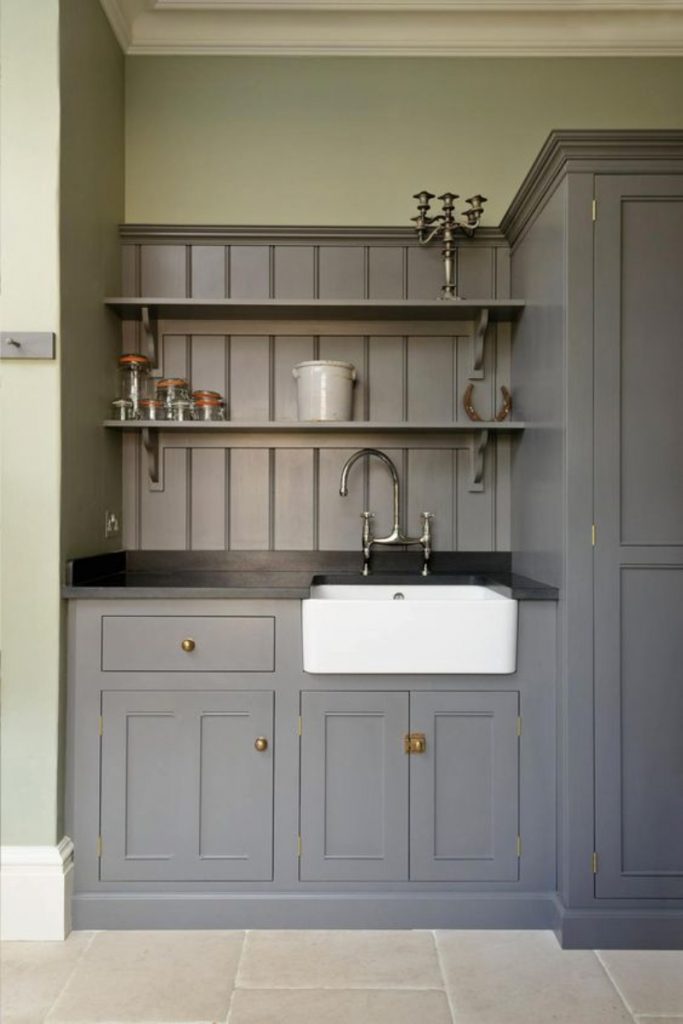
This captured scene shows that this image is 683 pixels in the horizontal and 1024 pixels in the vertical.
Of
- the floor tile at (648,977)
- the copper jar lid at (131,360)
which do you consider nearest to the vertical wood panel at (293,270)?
the copper jar lid at (131,360)

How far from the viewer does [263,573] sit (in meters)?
2.66

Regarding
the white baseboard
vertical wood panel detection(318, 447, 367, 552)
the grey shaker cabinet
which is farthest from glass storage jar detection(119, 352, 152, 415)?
the white baseboard

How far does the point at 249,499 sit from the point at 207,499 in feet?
0.50

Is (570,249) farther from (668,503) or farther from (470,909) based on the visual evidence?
(470,909)

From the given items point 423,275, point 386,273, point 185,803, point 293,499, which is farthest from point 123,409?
point 185,803

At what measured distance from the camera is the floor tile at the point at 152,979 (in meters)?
1.72

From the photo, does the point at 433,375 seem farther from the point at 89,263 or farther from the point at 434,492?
the point at 89,263

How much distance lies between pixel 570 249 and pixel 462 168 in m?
0.99

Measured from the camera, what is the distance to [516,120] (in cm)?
277

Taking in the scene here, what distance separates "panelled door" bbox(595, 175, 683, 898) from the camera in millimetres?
1987

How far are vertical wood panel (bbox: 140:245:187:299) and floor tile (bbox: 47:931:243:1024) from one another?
6.71 feet

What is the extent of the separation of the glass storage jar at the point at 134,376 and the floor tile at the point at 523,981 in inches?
75.4

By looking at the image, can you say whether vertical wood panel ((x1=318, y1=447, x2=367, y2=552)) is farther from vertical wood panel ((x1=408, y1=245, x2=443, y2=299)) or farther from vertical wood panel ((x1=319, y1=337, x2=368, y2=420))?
vertical wood panel ((x1=408, y1=245, x2=443, y2=299))

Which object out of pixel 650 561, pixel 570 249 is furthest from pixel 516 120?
pixel 650 561
